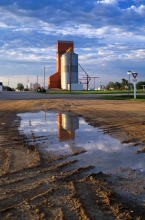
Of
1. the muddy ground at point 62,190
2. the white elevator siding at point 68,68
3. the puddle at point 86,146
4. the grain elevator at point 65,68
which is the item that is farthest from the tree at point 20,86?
the muddy ground at point 62,190

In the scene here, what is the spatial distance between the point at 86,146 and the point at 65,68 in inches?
3607

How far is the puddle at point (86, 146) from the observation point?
7.08 m

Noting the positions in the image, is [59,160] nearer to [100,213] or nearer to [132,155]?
[132,155]

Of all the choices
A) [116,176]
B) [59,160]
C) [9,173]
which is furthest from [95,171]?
[9,173]

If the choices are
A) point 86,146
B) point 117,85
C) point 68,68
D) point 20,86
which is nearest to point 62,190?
point 86,146

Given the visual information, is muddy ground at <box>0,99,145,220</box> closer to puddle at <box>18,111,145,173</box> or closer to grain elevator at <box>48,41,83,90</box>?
puddle at <box>18,111,145,173</box>

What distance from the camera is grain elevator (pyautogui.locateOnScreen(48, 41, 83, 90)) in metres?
97.9

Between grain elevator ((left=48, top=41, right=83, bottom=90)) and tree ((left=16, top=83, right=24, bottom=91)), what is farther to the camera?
tree ((left=16, top=83, right=24, bottom=91))

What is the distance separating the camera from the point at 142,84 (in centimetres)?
11906

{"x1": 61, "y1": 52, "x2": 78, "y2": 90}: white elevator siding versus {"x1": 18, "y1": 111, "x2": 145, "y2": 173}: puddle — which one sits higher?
{"x1": 61, "y1": 52, "x2": 78, "y2": 90}: white elevator siding

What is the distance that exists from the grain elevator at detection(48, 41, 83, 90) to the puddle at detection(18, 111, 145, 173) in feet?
266

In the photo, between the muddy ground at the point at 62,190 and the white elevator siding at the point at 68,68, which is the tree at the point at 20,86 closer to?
the white elevator siding at the point at 68,68

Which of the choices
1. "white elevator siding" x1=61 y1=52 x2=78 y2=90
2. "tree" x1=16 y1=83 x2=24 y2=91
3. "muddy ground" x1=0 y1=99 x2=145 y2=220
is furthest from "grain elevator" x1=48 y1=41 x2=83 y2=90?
"muddy ground" x1=0 y1=99 x2=145 y2=220

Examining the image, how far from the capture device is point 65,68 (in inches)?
3912
